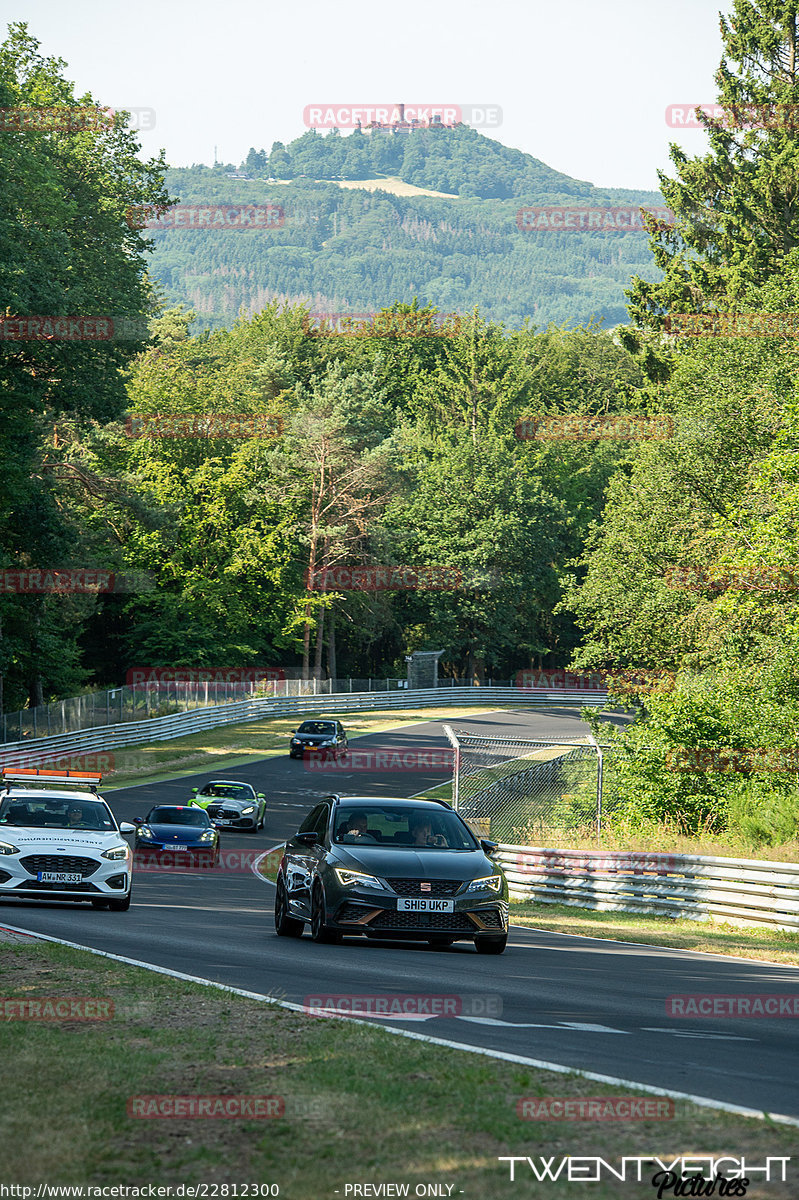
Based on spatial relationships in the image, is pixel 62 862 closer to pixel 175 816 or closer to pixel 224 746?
pixel 175 816

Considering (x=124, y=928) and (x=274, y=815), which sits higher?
(x=124, y=928)

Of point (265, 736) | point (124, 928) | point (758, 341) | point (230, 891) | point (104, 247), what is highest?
point (104, 247)

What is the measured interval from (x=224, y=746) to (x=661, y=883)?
40.8 metres

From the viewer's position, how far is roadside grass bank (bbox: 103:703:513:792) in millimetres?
51969

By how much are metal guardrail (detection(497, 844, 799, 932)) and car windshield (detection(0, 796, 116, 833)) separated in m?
7.47

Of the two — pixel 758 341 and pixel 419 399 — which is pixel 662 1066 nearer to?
pixel 758 341

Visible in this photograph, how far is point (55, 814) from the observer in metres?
18.7

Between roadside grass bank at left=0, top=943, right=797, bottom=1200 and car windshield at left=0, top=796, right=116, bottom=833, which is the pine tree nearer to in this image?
car windshield at left=0, top=796, right=116, bottom=833

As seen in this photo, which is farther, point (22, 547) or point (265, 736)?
point (265, 736)

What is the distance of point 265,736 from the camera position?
6356cm

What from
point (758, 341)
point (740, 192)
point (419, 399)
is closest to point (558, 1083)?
point (758, 341)

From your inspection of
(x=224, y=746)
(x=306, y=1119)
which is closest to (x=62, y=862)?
(x=306, y=1119)

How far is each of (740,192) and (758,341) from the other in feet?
54.4

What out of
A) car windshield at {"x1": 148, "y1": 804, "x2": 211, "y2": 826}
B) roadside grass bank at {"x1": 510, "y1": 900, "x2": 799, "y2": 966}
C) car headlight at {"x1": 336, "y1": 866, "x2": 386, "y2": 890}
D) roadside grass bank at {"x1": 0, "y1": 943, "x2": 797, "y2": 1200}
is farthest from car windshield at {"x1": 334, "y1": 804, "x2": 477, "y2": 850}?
car windshield at {"x1": 148, "y1": 804, "x2": 211, "y2": 826}
